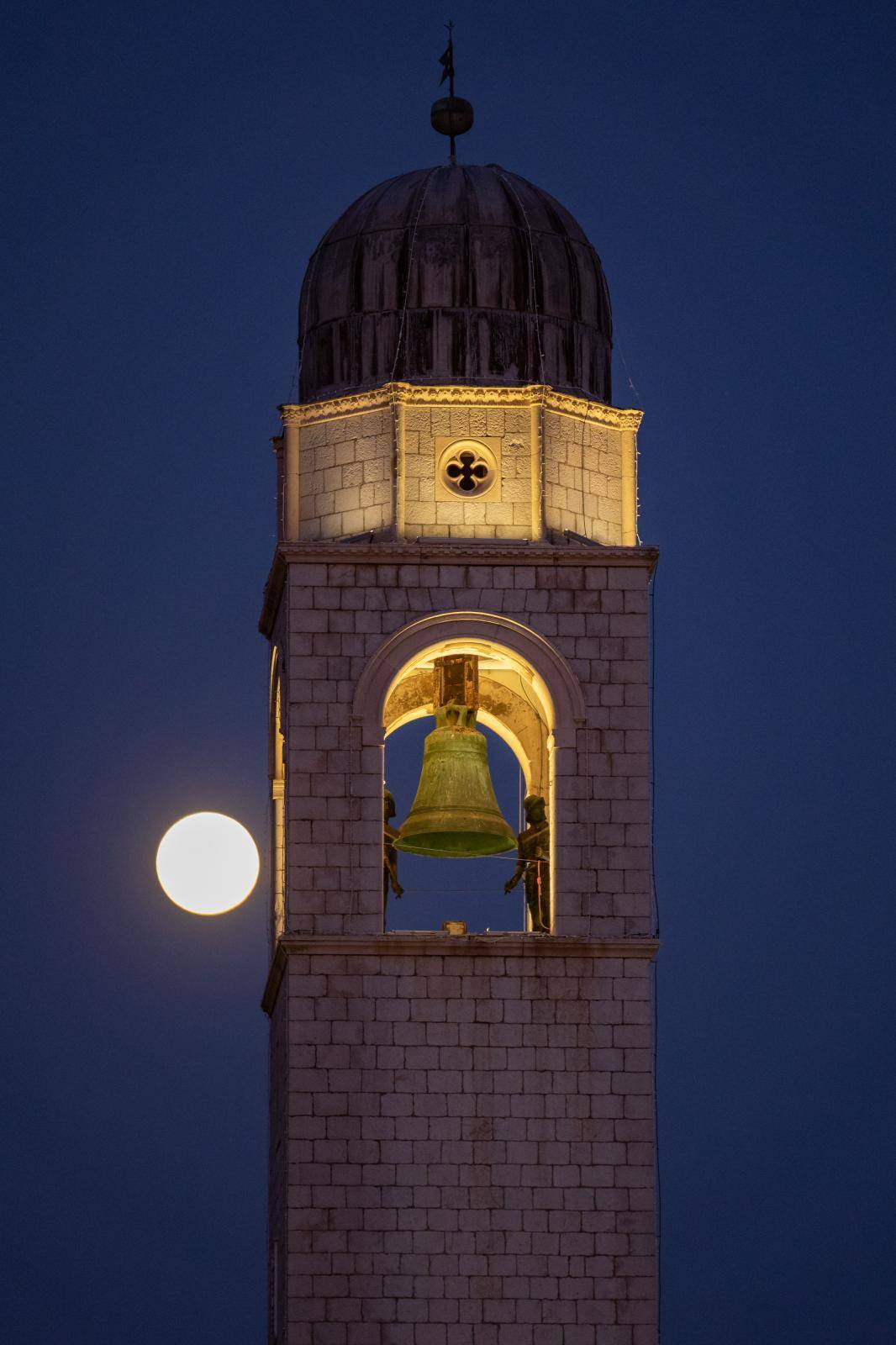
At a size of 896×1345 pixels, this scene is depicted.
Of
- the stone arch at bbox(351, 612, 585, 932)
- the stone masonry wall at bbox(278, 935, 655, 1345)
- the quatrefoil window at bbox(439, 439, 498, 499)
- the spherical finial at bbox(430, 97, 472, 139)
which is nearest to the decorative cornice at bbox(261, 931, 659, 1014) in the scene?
the stone masonry wall at bbox(278, 935, 655, 1345)

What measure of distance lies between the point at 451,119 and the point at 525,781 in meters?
9.22

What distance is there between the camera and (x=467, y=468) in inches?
2149

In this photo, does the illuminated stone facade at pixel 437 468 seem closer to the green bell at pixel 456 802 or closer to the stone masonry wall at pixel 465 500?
the stone masonry wall at pixel 465 500

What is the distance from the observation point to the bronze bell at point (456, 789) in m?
53.9

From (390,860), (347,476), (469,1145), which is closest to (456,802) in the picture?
(390,860)

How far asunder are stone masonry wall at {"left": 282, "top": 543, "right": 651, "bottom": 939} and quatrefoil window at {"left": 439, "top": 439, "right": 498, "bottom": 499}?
1.23 m

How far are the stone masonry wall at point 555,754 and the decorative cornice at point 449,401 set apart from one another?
2.25 m

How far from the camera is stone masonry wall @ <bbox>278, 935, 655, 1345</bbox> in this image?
5134 centimetres

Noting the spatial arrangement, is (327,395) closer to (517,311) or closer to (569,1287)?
(517,311)

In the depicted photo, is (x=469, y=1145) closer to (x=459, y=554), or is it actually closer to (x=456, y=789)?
(x=456, y=789)

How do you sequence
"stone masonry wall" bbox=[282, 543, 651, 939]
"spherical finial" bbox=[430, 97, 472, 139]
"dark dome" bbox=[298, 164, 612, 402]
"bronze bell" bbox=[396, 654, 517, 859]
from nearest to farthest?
"stone masonry wall" bbox=[282, 543, 651, 939] < "bronze bell" bbox=[396, 654, 517, 859] < "dark dome" bbox=[298, 164, 612, 402] < "spherical finial" bbox=[430, 97, 472, 139]

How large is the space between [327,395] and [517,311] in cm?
272

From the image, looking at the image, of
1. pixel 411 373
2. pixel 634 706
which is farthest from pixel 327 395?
pixel 634 706

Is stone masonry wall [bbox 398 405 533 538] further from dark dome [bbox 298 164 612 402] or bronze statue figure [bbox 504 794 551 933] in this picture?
bronze statue figure [bbox 504 794 551 933]
